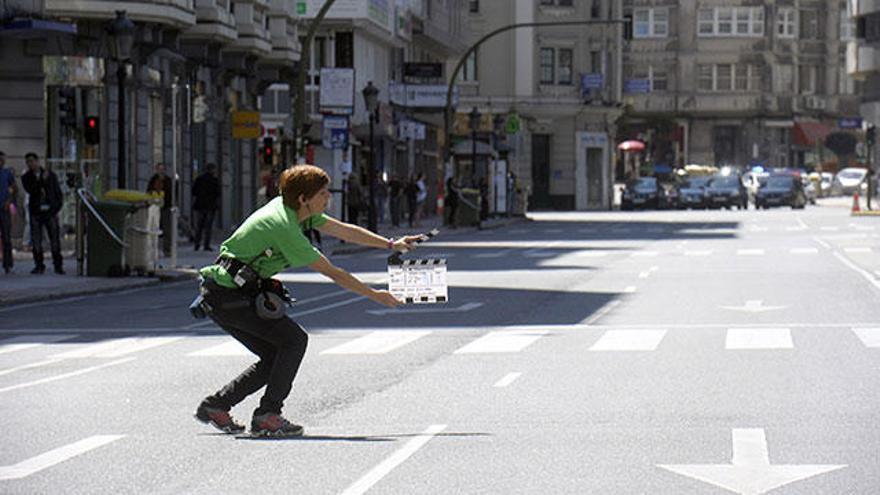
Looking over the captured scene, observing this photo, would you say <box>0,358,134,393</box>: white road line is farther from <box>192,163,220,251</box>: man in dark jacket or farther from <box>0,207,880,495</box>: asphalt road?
<box>192,163,220,251</box>: man in dark jacket

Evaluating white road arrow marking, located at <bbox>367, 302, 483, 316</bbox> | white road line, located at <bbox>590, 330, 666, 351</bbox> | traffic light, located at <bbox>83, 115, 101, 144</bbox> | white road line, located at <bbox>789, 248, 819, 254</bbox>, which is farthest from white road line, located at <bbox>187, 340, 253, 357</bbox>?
white road line, located at <bbox>789, 248, 819, 254</bbox>

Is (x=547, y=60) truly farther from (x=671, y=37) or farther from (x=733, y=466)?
(x=733, y=466)

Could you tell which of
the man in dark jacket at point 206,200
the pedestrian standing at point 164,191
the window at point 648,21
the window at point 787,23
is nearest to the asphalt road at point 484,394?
the pedestrian standing at point 164,191

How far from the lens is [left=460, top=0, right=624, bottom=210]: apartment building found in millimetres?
106938

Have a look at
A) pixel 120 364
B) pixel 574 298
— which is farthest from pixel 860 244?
pixel 120 364

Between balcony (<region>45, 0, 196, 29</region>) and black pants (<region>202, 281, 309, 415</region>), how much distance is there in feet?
104

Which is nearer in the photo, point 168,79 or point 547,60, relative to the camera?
point 168,79

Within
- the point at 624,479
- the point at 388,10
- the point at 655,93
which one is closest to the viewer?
the point at 624,479

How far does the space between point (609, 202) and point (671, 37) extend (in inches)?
1202

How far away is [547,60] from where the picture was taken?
109m

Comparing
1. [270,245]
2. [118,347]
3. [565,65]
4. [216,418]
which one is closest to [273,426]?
[216,418]

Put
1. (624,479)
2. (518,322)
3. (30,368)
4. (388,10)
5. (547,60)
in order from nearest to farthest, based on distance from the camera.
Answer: (624,479) < (30,368) < (518,322) < (388,10) < (547,60)

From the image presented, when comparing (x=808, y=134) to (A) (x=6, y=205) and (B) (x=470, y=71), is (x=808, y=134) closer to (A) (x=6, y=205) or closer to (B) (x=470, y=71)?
(B) (x=470, y=71)

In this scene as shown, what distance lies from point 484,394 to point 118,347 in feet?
20.6
